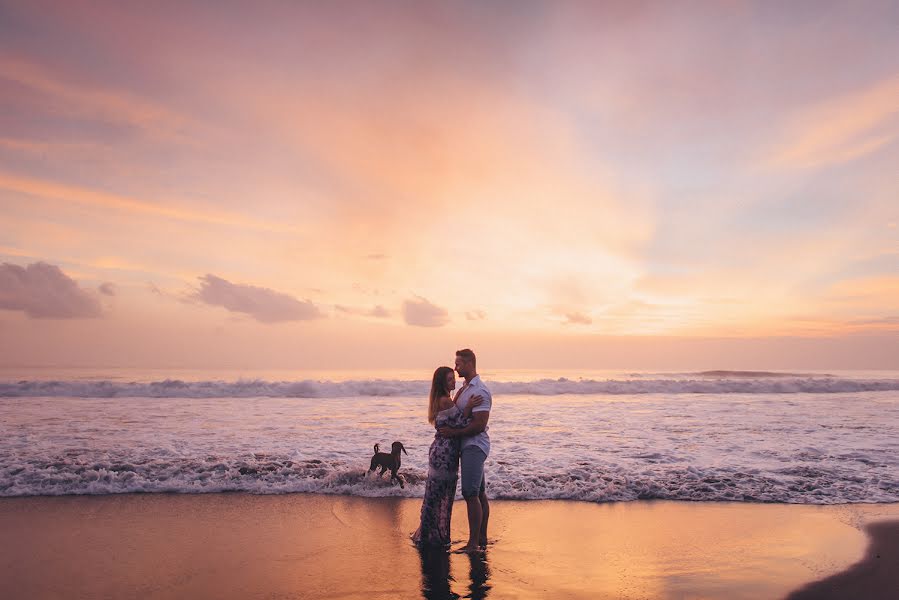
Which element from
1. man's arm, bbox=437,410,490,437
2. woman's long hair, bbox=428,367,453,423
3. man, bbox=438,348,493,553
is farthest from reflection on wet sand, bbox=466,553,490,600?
woman's long hair, bbox=428,367,453,423

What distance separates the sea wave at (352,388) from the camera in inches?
1044

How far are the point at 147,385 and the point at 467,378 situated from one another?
91.0 ft

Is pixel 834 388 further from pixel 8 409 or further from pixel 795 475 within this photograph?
A: pixel 8 409

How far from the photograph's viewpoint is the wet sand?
206 inches

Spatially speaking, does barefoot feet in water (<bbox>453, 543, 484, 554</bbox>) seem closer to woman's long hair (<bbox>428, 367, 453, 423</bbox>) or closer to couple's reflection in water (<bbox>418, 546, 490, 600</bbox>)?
couple's reflection in water (<bbox>418, 546, 490, 600</bbox>)

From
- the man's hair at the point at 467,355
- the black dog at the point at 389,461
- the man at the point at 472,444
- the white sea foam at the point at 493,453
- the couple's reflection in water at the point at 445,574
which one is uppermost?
the man's hair at the point at 467,355

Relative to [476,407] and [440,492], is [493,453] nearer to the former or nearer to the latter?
[440,492]

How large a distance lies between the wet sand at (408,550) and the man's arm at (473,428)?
4.39 feet

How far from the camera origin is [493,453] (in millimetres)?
11789

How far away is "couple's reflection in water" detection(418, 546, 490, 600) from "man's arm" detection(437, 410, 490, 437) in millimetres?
1323

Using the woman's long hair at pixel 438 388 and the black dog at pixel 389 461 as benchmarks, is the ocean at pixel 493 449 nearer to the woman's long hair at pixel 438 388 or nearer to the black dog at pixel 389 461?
the black dog at pixel 389 461

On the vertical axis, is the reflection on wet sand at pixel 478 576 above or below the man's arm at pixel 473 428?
below

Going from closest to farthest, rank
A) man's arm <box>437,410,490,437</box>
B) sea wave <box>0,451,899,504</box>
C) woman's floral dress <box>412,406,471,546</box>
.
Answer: man's arm <box>437,410,490,437</box> → woman's floral dress <box>412,406,471,546</box> → sea wave <box>0,451,899,504</box>

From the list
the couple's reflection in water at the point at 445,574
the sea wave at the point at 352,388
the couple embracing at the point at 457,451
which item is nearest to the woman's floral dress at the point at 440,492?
the couple embracing at the point at 457,451
